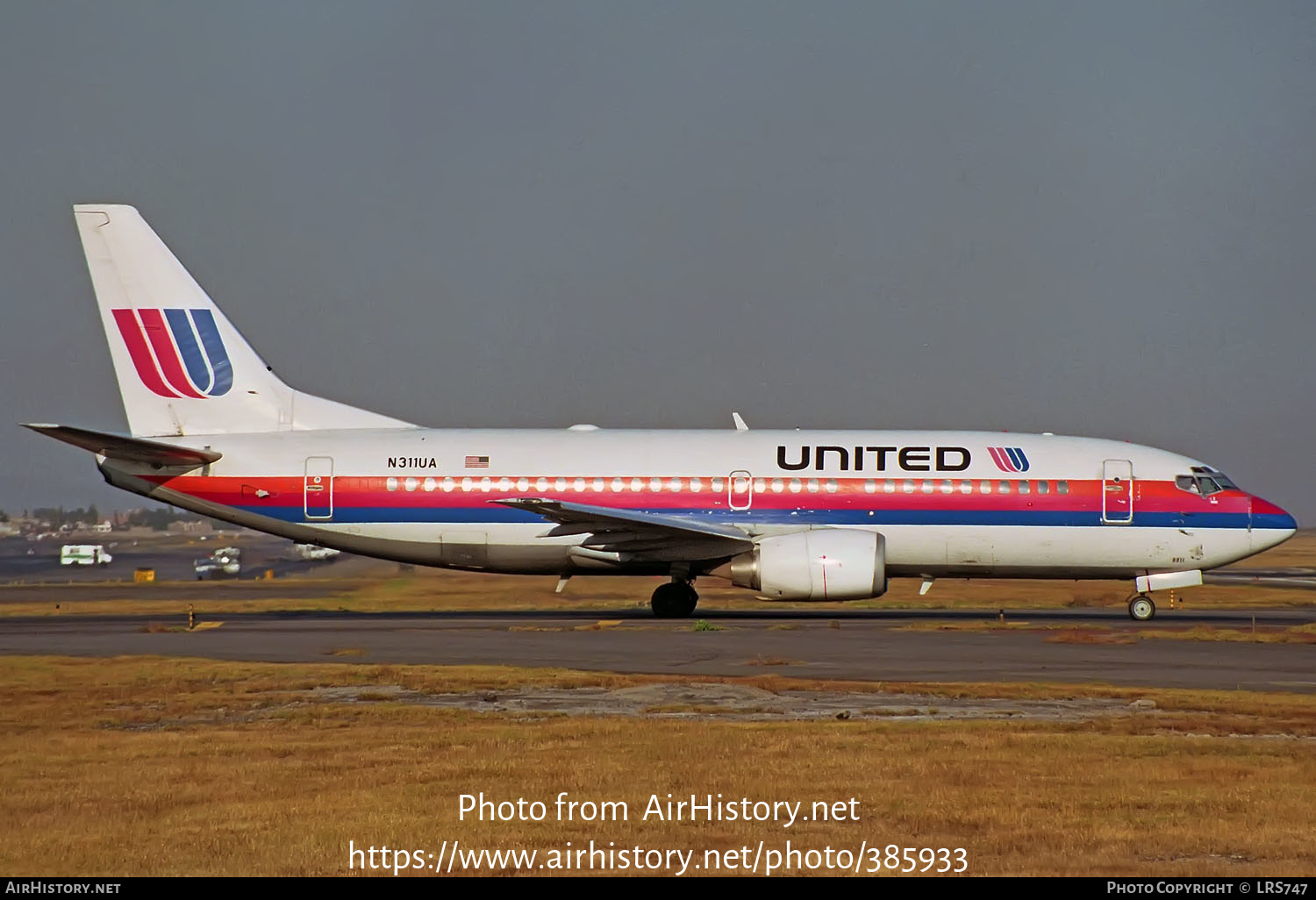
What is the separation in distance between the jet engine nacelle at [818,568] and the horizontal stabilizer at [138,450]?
11.9 metres

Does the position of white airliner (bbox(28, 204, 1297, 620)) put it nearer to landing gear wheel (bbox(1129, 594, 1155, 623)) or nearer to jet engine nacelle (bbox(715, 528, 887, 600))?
landing gear wheel (bbox(1129, 594, 1155, 623))

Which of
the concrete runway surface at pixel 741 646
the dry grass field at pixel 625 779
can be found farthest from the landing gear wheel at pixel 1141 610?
the dry grass field at pixel 625 779

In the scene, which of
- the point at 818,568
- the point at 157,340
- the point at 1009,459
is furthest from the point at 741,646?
the point at 157,340

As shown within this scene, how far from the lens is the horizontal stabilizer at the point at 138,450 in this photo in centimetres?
2911

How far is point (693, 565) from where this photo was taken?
3086 cm

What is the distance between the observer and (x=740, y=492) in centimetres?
3072

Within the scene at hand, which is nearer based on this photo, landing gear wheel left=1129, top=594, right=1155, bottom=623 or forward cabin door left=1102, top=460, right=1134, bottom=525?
landing gear wheel left=1129, top=594, right=1155, bottom=623

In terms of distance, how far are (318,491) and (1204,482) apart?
763 inches

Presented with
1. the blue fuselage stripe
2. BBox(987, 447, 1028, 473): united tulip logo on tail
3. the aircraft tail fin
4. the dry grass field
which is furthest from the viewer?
the aircraft tail fin

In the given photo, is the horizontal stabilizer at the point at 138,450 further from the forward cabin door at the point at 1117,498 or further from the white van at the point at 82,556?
the white van at the point at 82,556

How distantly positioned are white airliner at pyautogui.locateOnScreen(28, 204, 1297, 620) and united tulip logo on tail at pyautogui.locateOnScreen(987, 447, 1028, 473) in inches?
1.8

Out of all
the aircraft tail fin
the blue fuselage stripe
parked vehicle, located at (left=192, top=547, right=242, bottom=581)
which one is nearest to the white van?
parked vehicle, located at (left=192, top=547, right=242, bottom=581)

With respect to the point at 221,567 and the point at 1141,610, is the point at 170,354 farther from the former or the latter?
the point at 221,567

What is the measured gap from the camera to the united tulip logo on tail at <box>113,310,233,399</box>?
105 ft
